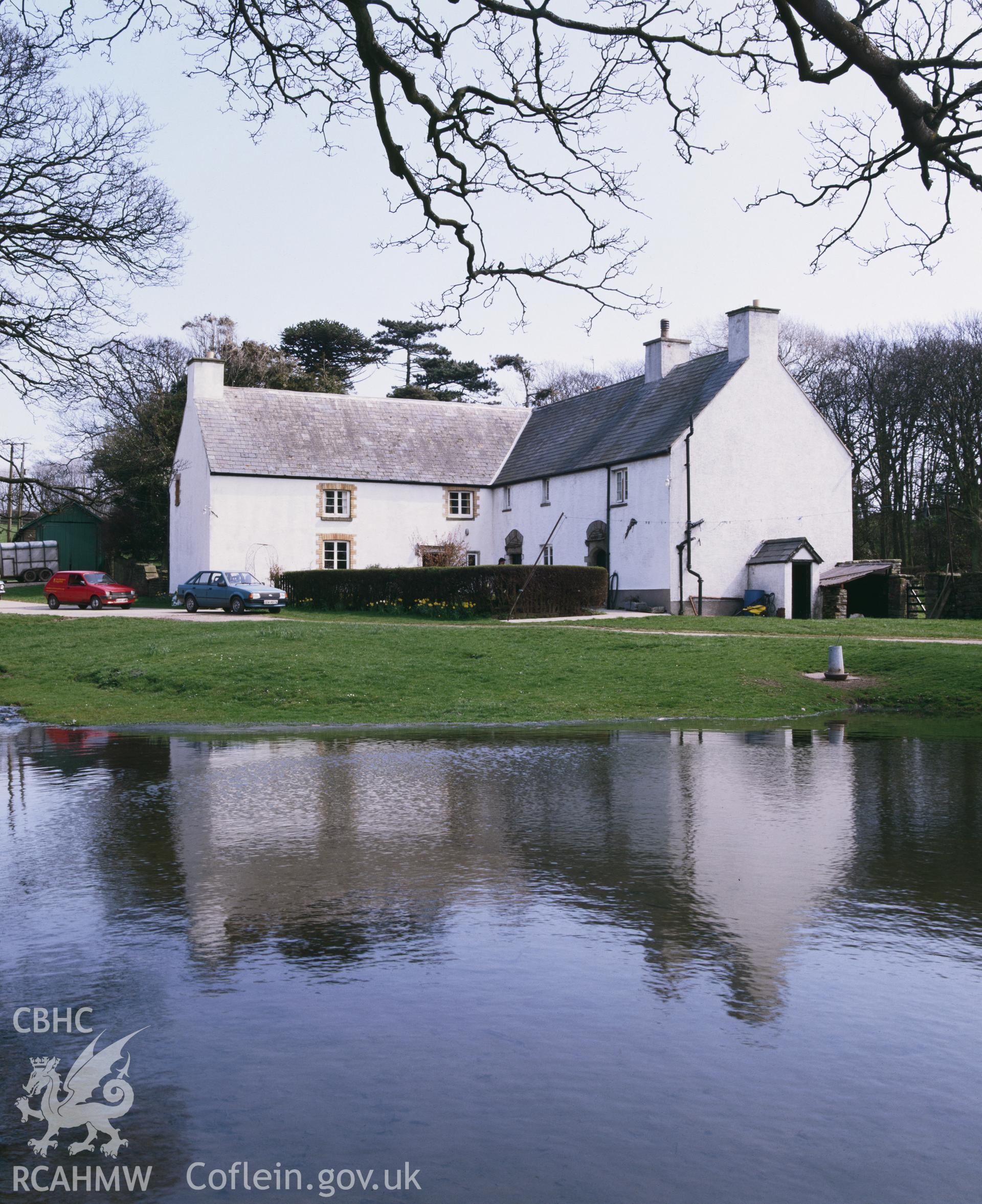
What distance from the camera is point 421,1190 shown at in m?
3.43

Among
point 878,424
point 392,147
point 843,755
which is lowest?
point 843,755

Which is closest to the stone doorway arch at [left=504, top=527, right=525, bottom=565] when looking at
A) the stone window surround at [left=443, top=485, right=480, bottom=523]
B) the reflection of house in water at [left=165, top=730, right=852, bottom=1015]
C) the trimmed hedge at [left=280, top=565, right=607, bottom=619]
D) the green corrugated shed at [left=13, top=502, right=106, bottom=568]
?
the stone window surround at [left=443, top=485, right=480, bottom=523]

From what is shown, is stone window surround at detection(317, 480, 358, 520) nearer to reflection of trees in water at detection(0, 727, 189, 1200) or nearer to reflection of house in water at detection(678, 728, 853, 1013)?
reflection of house in water at detection(678, 728, 853, 1013)

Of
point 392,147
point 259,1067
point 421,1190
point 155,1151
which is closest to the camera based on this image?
point 421,1190

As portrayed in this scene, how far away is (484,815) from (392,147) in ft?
19.2

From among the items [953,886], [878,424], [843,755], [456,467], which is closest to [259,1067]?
[953,886]

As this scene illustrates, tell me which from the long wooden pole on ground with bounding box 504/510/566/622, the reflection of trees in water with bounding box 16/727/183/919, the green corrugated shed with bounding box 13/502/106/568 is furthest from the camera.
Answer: the green corrugated shed with bounding box 13/502/106/568

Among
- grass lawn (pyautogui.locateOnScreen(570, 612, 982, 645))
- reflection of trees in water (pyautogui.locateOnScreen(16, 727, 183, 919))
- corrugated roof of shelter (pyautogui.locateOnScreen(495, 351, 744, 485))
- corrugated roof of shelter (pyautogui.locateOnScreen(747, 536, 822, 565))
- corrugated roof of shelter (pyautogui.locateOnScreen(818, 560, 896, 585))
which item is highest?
corrugated roof of shelter (pyautogui.locateOnScreen(495, 351, 744, 485))

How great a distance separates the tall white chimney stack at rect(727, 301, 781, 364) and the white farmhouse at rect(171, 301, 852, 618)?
0.06m

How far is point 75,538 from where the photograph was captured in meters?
71.0

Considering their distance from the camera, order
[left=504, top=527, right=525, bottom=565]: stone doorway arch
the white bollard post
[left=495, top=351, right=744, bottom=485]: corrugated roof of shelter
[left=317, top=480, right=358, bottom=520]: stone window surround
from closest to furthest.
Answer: the white bollard post → [left=495, top=351, right=744, bottom=485]: corrugated roof of shelter → [left=317, top=480, right=358, bottom=520]: stone window surround → [left=504, top=527, right=525, bottom=565]: stone doorway arch

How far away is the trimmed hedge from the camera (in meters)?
34.7

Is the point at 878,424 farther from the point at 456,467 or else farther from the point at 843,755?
the point at 843,755

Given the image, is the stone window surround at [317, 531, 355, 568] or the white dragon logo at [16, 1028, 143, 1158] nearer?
the white dragon logo at [16, 1028, 143, 1158]
